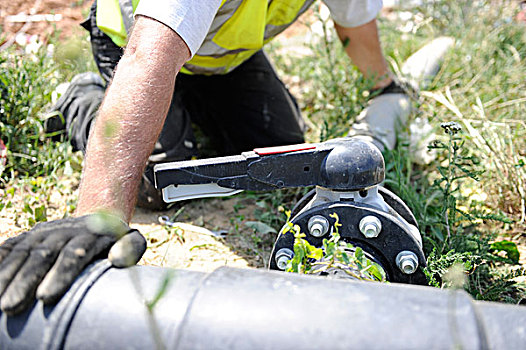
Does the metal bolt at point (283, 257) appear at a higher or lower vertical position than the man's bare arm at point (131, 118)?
lower

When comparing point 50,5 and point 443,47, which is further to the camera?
point 50,5

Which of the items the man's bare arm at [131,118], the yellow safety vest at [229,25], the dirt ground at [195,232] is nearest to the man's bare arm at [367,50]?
the yellow safety vest at [229,25]

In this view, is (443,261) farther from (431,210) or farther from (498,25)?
(498,25)

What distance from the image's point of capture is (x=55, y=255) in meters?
0.94

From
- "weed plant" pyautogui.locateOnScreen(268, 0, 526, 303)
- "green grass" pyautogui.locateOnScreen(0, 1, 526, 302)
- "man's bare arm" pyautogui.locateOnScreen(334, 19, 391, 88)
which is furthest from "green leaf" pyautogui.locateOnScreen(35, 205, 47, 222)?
"man's bare arm" pyautogui.locateOnScreen(334, 19, 391, 88)

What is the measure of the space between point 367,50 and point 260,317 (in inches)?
83.8

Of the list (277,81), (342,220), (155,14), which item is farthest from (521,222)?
(155,14)

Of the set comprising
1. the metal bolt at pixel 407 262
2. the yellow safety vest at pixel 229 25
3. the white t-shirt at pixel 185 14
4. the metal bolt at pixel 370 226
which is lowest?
the metal bolt at pixel 407 262

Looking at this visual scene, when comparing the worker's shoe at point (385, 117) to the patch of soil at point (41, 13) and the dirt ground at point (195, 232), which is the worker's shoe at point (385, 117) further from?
the patch of soil at point (41, 13)

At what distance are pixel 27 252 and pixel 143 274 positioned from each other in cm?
21

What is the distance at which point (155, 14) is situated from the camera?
1.44m

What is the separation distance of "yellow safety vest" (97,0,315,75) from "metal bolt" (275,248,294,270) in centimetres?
99

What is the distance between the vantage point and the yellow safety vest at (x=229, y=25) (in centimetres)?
201

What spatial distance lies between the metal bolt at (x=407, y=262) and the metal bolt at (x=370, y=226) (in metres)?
0.09
